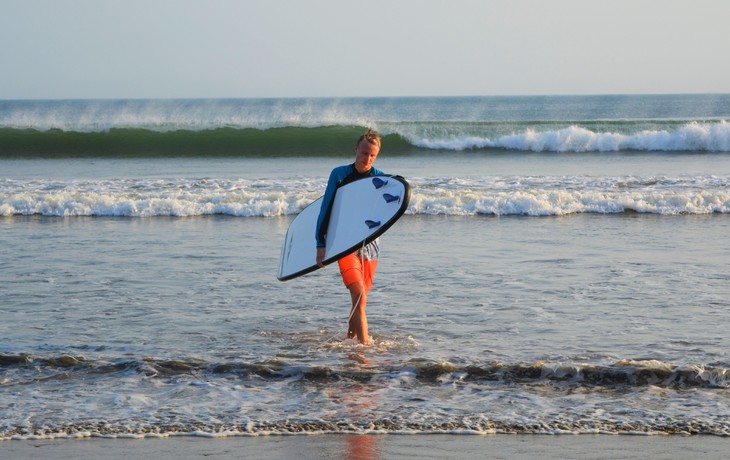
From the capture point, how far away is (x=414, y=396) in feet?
16.7

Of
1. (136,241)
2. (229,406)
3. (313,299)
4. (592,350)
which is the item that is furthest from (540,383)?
(136,241)

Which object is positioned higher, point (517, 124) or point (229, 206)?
point (517, 124)

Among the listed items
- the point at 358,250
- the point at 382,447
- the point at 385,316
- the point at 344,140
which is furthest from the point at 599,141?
the point at 382,447

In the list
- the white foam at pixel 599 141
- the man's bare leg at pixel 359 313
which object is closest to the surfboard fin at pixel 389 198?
the man's bare leg at pixel 359 313

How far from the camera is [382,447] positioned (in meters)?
4.29

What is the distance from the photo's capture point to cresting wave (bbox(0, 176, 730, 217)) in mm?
13234

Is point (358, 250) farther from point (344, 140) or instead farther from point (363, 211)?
point (344, 140)

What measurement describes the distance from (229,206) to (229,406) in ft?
29.0

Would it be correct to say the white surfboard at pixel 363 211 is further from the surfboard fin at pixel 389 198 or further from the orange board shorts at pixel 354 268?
the orange board shorts at pixel 354 268

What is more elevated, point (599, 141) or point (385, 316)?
point (599, 141)

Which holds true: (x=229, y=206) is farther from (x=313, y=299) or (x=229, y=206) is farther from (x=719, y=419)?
(x=719, y=419)

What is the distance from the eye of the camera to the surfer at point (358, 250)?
5.85 m

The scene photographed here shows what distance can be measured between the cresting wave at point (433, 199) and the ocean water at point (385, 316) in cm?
5

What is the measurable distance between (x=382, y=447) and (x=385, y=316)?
2.83m
